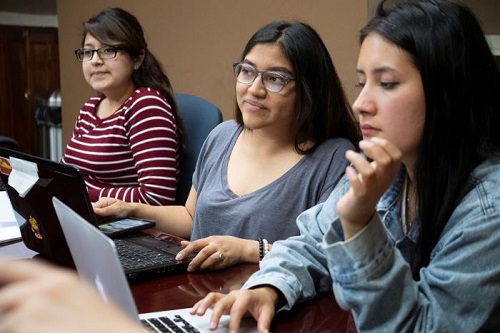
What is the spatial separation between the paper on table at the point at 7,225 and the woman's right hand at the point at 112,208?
193 millimetres

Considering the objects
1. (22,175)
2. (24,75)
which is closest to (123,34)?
(22,175)

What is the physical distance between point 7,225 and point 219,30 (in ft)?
5.95

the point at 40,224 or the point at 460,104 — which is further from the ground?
the point at 460,104

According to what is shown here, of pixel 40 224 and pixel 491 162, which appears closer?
pixel 491 162

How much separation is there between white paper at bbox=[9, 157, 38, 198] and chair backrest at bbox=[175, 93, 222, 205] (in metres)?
0.82

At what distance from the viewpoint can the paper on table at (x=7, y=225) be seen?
4.91ft

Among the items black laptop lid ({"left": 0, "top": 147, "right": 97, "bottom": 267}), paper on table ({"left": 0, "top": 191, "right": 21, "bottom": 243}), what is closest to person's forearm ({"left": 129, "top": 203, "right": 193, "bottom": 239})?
paper on table ({"left": 0, "top": 191, "right": 21, "bottom": 243})

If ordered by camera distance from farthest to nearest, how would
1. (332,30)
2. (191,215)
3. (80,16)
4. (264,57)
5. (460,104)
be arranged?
(80,16)
(332,30)
(191,215)
(264,57)
(460,104)

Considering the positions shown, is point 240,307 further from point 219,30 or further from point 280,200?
point 219,30

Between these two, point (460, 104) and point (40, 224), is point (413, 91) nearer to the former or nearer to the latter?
point (460, 104)

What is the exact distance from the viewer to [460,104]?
3.36ft

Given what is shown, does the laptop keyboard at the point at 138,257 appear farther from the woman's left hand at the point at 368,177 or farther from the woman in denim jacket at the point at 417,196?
the woman's left hand at the point at 368,177

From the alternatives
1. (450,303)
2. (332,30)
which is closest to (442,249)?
(450,303)

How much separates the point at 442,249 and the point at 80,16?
3331 mm
